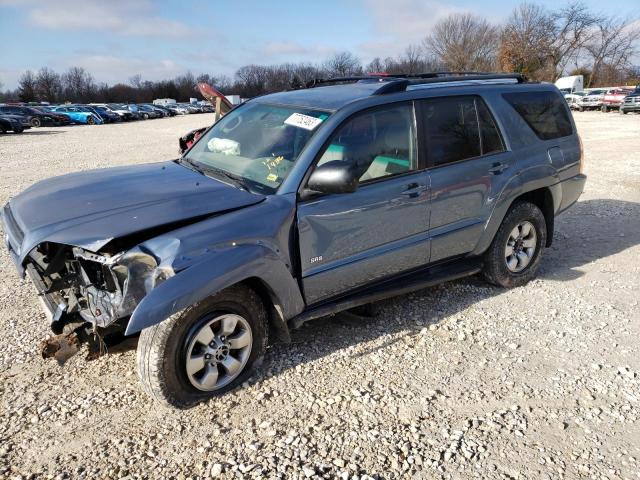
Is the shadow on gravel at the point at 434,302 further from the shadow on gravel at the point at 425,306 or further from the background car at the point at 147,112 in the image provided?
the background car at the point at 147,112

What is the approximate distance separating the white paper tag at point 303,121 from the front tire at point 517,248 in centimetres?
206

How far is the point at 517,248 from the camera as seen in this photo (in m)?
4.75

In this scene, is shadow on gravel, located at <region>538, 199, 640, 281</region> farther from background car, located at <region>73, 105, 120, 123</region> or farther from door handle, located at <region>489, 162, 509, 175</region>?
background car, located at <region>73, 105, 120, 123</region>

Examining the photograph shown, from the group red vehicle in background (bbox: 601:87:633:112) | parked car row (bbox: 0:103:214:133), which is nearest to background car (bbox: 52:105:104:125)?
parked car row (bbox: 0:103:214:133)

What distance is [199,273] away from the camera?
8.94ft

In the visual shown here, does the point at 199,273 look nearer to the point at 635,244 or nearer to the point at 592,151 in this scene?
the point at 635,244

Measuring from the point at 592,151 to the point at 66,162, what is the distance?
14964 millimetres

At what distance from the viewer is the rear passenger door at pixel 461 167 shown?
392 centimetres

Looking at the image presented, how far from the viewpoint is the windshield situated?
3.44m

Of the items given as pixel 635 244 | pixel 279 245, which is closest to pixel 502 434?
pixel 279 245

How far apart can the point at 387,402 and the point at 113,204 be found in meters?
2.11

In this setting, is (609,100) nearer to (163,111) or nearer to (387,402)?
(387,402)

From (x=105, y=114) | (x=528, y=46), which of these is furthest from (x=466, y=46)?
(x=105, y=114)

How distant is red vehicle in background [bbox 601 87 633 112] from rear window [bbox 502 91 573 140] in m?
33.3
